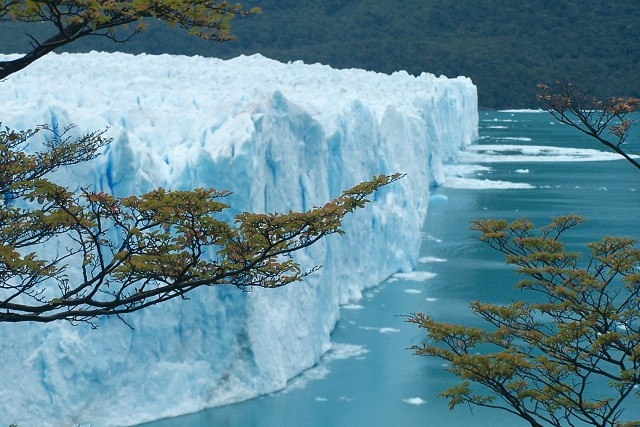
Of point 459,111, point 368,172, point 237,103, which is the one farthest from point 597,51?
point 237,103

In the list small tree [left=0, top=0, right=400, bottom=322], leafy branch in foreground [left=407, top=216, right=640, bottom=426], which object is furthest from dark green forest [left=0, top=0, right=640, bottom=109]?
small tree [left=0, top=0, right=400, bottom=322]

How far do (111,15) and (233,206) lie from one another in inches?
279

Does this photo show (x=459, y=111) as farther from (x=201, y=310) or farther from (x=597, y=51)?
(x=597, y=51)

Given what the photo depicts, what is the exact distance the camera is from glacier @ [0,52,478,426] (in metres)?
8.87

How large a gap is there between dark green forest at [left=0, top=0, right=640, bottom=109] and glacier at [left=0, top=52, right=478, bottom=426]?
44573mm

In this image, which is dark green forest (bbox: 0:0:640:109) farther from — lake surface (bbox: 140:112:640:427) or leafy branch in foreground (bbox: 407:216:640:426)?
Answer: leafy branch in foreground (bbox: 407:216:640:426)

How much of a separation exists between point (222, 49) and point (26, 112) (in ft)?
180

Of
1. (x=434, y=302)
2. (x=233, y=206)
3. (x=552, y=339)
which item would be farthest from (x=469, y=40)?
(x=552, y=339)

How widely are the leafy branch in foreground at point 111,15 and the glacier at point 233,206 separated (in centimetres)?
585

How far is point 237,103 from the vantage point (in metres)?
12.0

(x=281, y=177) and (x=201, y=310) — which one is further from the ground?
(x=281, y=177)

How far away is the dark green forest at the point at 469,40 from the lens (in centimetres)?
6769

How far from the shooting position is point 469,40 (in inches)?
3036

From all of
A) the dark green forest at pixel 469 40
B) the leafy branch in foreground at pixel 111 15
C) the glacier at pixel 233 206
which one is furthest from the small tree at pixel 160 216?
the dark green forest at pixel 469 40
